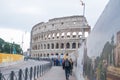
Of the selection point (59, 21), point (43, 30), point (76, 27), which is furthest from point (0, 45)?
point (76, 27)

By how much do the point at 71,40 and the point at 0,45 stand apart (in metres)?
41.5

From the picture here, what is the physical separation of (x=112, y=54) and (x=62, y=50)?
88.2m

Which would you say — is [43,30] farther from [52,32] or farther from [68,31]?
[68,31]

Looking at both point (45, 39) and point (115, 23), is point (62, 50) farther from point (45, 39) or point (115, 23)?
point (115, 23)

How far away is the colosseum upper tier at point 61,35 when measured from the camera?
90.9 metres

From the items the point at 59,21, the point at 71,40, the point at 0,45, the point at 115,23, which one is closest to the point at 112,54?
the point at 115,23

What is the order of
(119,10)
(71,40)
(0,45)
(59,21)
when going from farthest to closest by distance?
(0,45) < (59,21) < (71,40) < (119,10)

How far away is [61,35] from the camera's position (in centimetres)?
9500

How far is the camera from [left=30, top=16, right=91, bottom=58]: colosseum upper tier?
3578 inches

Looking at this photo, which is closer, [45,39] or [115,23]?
[115,23]

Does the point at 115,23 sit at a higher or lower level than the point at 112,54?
higher

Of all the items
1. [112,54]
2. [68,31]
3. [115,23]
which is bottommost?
[112,54]

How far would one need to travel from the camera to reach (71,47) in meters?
91.2

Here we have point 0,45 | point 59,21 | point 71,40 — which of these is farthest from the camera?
point 0,45
